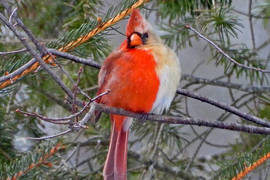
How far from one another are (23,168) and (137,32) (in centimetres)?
58

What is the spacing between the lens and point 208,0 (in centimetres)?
171

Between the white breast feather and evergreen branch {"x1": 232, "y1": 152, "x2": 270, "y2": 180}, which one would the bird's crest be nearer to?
the white breast feather

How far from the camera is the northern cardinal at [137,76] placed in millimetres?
1432

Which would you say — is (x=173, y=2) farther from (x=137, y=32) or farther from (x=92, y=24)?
(x=92, y=24)

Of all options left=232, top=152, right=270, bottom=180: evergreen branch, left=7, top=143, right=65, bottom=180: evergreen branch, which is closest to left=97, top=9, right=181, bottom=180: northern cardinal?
left=7, top=143, right=65, bottom=180: evergreen branch

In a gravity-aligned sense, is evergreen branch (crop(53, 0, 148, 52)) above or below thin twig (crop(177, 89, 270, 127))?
above

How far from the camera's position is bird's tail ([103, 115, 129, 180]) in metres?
1.56

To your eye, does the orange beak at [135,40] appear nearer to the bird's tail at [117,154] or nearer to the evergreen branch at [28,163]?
the bird's tail at [117,154]

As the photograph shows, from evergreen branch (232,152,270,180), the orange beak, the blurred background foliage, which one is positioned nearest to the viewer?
evergreen branch (232,152,270,180)

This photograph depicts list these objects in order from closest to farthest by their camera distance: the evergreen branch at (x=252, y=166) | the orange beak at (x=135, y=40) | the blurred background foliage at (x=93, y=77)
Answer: the evergreen branch at (x=252, y=166)
the blurred background foliage at (x=93, y=77)
the orange beak at (x=135, y=40)

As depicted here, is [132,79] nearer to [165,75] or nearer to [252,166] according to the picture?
[165,75]

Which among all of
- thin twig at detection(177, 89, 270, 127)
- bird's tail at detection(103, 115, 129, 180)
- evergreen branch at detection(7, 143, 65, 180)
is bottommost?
bird's tail at detection(103, 115, 129, 180)

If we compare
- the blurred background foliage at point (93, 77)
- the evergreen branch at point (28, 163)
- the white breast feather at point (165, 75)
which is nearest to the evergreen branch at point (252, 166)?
the blurred background foliage at point (93, 77)

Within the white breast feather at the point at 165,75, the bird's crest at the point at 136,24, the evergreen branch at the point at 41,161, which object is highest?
the bird's crest at the point at 136,24
